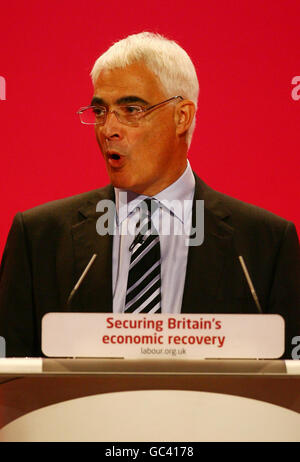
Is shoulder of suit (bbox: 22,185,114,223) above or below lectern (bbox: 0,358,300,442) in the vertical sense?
above

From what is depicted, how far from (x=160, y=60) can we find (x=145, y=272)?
26.0 inches

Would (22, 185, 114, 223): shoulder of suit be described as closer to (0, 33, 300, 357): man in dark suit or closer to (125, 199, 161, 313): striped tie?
(0, 33, 300, 357): man in dark suit

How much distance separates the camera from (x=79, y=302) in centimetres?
237

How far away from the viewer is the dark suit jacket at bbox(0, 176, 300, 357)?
7.71ft

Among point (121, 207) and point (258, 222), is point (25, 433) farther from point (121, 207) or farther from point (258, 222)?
point (258, 222)

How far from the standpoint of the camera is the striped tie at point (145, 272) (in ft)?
7.63

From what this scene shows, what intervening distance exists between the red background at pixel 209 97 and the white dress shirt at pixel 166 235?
0.73 feet

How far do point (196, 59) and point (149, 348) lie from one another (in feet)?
4.60

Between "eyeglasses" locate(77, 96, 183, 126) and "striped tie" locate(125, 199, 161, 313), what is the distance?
10.2 inches

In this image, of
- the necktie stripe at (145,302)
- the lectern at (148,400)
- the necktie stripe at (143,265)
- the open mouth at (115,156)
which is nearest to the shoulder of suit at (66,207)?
the open mouth at (115,156)

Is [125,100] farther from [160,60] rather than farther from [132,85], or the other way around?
[160,60]

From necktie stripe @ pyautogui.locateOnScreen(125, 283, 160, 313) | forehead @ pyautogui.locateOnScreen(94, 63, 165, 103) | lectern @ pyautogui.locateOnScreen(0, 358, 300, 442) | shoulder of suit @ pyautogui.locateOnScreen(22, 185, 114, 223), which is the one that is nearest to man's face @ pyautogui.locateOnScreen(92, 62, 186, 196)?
forehead @ pyautogui.locateOnScreen(94, 63, 165, 103)

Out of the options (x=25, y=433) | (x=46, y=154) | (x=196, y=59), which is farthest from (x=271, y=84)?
(x=25, y=433)

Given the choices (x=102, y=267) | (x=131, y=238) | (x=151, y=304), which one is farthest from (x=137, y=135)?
(x=151, y=304)
